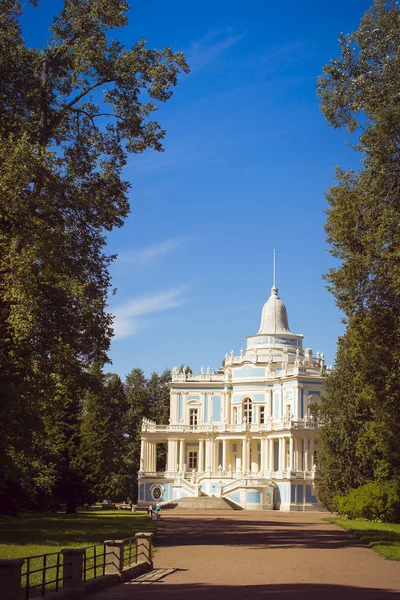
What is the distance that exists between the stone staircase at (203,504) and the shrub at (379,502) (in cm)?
1939

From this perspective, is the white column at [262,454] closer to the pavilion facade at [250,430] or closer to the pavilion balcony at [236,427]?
the pavilion facade at [250,430]

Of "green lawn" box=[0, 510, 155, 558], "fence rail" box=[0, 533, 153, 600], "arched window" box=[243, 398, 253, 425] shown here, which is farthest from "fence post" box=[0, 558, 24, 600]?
"arched window" box=[243, 398, 253, 425]

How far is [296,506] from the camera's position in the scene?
6091 cm

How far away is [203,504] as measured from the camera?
57.1 metres

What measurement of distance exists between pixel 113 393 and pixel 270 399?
18.7m

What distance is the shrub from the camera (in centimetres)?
3753

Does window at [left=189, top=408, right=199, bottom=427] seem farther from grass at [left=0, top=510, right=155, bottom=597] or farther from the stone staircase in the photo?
grass at [left=0, top=510, right=155, bottom=597]

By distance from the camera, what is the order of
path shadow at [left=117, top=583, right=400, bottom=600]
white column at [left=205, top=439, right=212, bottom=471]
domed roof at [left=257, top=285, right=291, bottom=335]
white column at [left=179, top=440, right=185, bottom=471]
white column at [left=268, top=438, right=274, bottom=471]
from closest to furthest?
1. path shadow at [left=117, top=583, right=400, bottom=600]
2. white column at [left=268, top=438, right=274, bottom=471]
3. white column at [left=179, top=440, right=185, bottom=471]
4. white column at [left=205, top=439, right=212, bottom=471]
5. domed roof at [left=257, top=285, right=291, bottom=335]

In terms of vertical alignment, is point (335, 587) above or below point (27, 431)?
below

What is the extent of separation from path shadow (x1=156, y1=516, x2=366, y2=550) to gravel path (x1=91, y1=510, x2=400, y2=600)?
33mm

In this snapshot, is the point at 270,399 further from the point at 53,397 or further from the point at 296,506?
the point at 53,397

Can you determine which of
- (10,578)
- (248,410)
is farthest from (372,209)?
(248,410)

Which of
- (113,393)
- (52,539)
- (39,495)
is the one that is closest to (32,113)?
(52,539)

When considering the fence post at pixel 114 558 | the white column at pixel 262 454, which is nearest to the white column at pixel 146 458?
the white column at pixel 262 454
